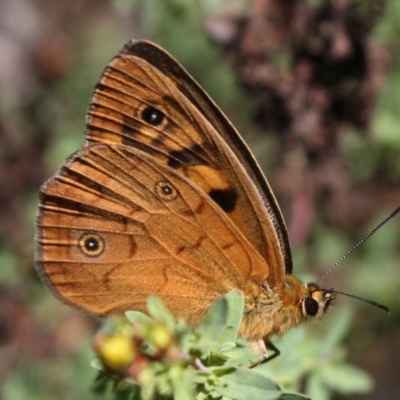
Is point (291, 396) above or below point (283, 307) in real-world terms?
below

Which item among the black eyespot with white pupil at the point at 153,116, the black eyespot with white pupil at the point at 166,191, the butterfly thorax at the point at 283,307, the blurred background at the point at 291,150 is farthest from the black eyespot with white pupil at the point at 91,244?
the blurred background at the point at 291,150

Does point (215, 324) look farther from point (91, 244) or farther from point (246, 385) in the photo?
point (91, 244)

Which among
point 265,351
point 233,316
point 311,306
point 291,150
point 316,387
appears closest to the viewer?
point 233,316

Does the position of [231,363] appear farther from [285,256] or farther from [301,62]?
[301,62]

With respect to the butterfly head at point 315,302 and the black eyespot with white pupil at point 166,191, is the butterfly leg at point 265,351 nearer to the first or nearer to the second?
the butterfly head at point 315,302

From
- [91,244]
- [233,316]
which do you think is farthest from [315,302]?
[91,244]

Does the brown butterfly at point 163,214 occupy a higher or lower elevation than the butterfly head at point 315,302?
higher
